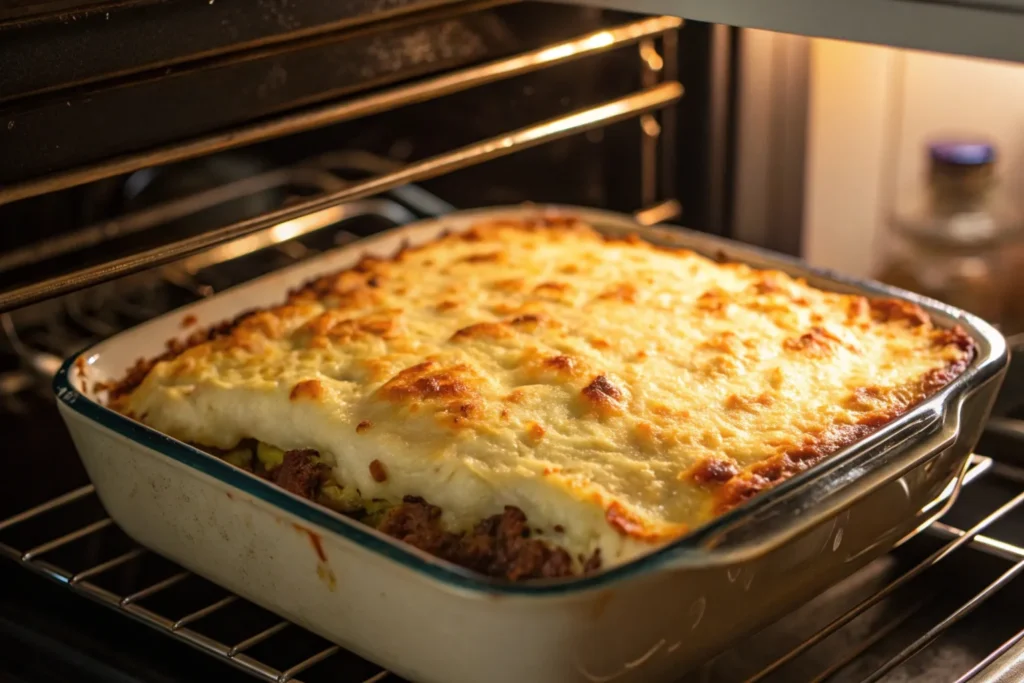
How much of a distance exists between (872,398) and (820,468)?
18 centimetres

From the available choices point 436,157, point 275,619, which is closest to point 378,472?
point 275,619

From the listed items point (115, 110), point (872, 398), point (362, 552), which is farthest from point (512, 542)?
point (115, 110)

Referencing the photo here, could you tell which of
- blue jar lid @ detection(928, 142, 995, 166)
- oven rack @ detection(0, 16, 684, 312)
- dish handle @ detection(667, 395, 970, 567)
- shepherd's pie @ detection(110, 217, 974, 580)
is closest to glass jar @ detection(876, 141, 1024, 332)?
blue jar lid @ detection(928, 142, 995, 166)

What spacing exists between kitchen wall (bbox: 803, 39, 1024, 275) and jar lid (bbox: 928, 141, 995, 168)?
0.28 feet

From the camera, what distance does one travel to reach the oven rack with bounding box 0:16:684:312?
3.09 feet

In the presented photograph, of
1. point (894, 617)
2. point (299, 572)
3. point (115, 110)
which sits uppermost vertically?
point (115, 110)

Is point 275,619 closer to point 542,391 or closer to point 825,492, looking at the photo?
point 542,391

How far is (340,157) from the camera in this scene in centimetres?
163

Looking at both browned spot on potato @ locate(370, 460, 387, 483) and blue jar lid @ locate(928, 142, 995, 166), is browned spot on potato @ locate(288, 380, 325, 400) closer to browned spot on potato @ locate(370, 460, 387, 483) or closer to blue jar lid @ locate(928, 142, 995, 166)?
browned spot on potato @ locate(370, 460, 387, 483)

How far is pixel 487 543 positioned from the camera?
831mm

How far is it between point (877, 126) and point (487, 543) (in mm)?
1168

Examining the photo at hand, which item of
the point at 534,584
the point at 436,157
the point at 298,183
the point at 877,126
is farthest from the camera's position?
the point at 877,126

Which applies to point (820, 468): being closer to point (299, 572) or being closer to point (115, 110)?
point (299, 572)

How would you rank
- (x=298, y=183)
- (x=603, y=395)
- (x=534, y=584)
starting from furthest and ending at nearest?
(x=298, y=183)
(x=603, y=395)
(x=534, y=584)
